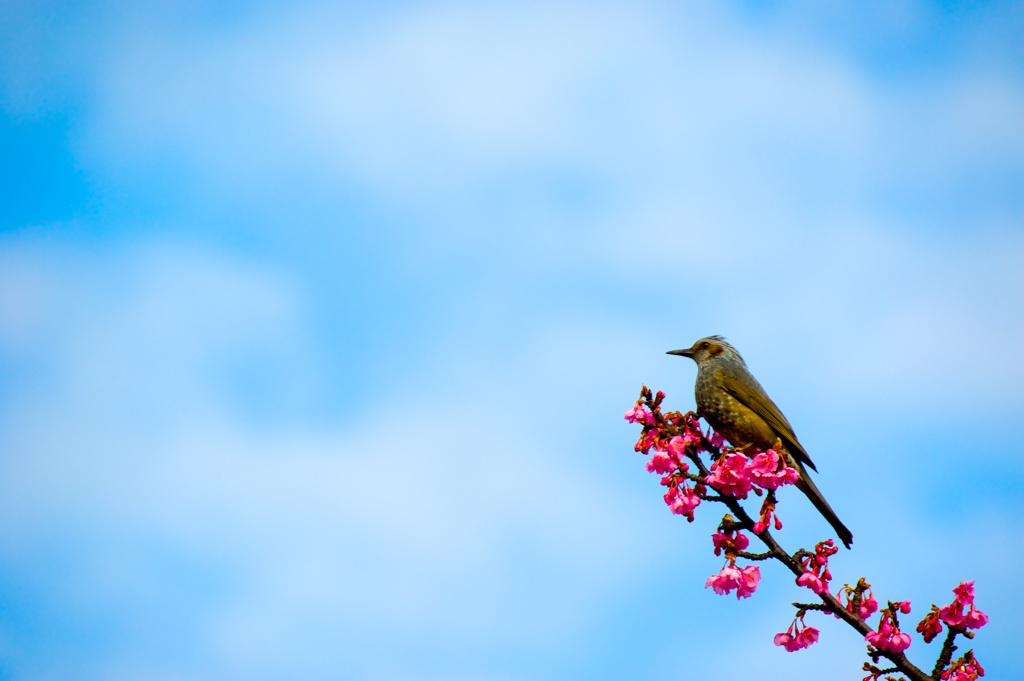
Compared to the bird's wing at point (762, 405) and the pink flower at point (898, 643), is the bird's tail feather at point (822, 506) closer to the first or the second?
the bird's wing at point (762, 405)

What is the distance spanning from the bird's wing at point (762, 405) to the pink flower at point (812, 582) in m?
2.40

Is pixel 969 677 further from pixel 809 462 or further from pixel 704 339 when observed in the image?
pixel 704 339

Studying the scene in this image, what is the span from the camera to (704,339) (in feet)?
25.8

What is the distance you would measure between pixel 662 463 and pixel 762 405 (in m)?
2.53

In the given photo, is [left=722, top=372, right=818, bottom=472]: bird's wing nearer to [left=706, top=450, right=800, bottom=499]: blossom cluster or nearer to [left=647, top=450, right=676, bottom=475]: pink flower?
[left=706, top=450, right=800, bottom=499]: blossom cluster

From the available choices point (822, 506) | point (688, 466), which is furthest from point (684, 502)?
point (822, 506)

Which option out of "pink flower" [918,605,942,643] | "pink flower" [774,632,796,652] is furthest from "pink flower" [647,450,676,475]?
"pink flower" [918,605,942,643]

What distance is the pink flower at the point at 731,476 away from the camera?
468 cm

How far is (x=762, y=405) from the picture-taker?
705cm

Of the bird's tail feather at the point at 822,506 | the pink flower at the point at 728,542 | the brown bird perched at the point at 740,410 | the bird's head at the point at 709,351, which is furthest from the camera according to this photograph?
the bird's head at the point at 709,351

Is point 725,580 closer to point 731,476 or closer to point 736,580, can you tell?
point 736,580

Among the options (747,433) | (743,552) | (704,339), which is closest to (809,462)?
(747,433)

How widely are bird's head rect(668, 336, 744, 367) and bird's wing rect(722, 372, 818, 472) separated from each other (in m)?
0.40

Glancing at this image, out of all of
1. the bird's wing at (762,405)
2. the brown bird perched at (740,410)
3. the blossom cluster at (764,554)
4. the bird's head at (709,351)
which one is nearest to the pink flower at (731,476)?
the blossom cluster at (764,554)
